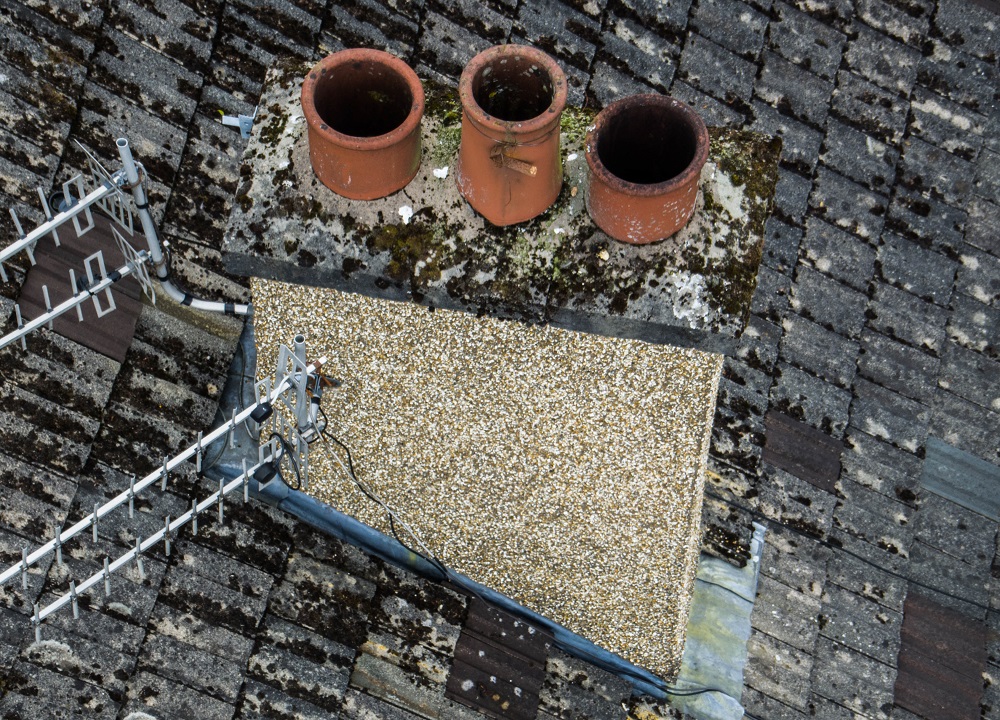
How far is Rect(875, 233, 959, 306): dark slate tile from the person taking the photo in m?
7.80

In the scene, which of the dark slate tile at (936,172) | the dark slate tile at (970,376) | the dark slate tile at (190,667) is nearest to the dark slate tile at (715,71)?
the dark slate tile at (936,172)

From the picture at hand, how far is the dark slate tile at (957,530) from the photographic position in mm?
7613

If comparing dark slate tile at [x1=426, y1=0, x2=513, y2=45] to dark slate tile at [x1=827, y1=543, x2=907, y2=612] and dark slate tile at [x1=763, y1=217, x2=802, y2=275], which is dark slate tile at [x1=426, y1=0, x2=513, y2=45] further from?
dark slate tile at [x1=827, y1=543, x2=907, y2=612]

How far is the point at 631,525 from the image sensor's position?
606 cm

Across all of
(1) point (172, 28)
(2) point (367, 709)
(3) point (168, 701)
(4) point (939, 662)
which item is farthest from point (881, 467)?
(1) point (172, 28)

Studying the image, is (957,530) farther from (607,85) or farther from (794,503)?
(607,85)

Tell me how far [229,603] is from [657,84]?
4020 mm

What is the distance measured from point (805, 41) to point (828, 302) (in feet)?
6.00

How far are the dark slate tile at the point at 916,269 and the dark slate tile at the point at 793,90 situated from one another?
0.99 meters

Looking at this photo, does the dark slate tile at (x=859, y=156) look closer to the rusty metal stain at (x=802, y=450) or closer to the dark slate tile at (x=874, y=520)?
the rusty metal stain at (x=802, y=450)

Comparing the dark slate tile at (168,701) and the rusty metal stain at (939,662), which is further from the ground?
the rusty metal stain at (939,662)

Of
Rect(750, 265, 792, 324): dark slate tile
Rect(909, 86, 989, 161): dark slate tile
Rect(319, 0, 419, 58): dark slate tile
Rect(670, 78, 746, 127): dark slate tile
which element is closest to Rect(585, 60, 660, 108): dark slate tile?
Rect(670, 78, 746, 127): dark slate tile

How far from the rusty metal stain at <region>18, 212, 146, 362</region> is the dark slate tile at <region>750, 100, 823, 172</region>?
403cm

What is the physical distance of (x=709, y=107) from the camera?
7.30 metres
